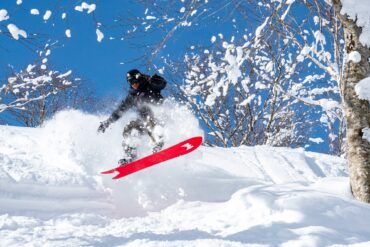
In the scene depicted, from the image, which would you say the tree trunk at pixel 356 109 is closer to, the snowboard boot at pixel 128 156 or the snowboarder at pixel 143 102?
the snowboarder at pixel 143 102

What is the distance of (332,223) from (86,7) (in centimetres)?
379

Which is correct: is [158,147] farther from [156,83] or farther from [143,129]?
[156,83]

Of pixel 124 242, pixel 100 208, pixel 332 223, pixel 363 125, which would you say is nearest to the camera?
pixel 124 242

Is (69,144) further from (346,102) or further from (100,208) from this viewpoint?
(346,102)

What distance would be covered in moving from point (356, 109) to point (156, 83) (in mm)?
3481

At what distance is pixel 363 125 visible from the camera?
16.1 feet

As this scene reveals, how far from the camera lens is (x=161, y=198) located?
6051 mm

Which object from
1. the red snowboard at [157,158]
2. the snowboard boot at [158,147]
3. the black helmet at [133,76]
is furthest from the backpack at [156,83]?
the red snowboard at [157,158]

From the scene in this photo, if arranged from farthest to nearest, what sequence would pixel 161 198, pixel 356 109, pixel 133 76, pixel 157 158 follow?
pixel 133 76 < pixel 157 158 < pixel 161 198 < pixel 356 109

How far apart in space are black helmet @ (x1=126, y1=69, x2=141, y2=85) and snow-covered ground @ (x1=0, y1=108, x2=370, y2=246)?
758 millimetres

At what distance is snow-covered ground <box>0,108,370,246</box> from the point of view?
3.81m

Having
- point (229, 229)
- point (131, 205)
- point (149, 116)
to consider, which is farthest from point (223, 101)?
point (229, 229)

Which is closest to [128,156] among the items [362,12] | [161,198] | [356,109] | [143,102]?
[143,102]

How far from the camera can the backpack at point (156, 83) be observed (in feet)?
23.5
